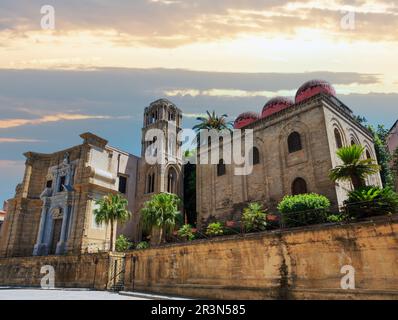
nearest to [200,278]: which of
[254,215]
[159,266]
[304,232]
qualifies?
[159,266]

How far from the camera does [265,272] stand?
11.7m

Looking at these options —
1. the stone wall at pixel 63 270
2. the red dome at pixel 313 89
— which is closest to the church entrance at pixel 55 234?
the stone wall at pixel 63 270

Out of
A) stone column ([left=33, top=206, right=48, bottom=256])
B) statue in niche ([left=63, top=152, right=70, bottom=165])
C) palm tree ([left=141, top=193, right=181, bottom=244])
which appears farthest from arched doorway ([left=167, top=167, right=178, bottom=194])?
stone column ([left=33, top=206, right=48, bottom=256])

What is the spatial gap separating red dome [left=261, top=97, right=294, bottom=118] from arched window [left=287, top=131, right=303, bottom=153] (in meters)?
3.14

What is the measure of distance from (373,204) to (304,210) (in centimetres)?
407

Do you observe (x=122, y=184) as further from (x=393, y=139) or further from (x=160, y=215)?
(x=393, y=139)

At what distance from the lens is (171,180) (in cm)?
3409

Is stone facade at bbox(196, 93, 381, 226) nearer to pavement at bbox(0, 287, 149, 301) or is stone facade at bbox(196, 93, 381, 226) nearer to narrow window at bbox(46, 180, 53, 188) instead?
pavement at bbox(0, 287, 149, 301)

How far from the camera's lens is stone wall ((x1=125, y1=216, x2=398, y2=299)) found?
9281 mm

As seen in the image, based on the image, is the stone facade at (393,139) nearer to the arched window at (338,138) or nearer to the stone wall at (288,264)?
the arched window at (338,138)

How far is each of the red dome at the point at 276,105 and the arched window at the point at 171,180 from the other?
14635 mm

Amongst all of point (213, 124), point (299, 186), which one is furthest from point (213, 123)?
point (299, 186)

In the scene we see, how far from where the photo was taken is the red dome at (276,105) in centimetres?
2305
